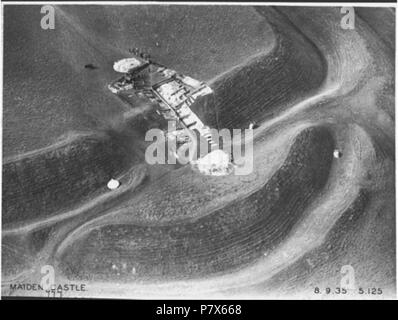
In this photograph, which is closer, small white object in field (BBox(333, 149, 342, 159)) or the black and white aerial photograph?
the black and white aerial photograph

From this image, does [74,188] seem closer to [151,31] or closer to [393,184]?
[151,31]

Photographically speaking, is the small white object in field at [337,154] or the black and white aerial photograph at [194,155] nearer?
the black and white aerial photograph at [194,155]

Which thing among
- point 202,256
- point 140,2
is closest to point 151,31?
point 140,2

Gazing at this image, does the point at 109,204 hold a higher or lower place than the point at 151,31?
lower

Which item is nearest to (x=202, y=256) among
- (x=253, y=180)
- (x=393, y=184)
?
(x=253, y=180)
